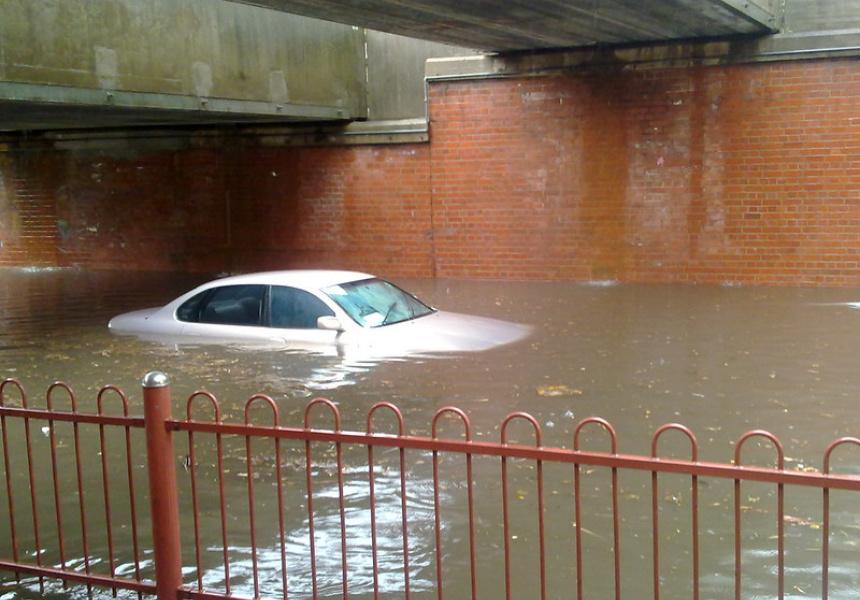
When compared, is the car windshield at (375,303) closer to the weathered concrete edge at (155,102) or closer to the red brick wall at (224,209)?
the weathered concrete edge at (155,102)

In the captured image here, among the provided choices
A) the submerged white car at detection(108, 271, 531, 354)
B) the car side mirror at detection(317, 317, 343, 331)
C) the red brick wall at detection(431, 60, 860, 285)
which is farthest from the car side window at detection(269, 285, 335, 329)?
the red brick wall at detection(431, 60, 860, 285)

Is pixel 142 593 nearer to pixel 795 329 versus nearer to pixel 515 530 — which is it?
pixel 515 530

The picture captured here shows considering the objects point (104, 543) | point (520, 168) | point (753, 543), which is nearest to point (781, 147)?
point (520, 168)

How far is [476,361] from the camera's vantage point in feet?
30.1

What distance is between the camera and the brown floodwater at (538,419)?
4.77 meters

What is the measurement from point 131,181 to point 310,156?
4541 millimetres

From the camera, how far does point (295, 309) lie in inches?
376

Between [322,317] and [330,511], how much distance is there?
381cm

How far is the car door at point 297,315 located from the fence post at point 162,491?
5.03m

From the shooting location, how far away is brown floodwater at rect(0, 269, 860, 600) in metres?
4.77

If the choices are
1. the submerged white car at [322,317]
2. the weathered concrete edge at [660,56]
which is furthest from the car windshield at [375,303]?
the weathered concrete edge at [660,56]

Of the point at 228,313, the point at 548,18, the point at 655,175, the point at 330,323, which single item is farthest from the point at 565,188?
the point at 330,323

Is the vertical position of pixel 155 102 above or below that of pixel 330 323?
above

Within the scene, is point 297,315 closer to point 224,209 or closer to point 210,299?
point 210,299
